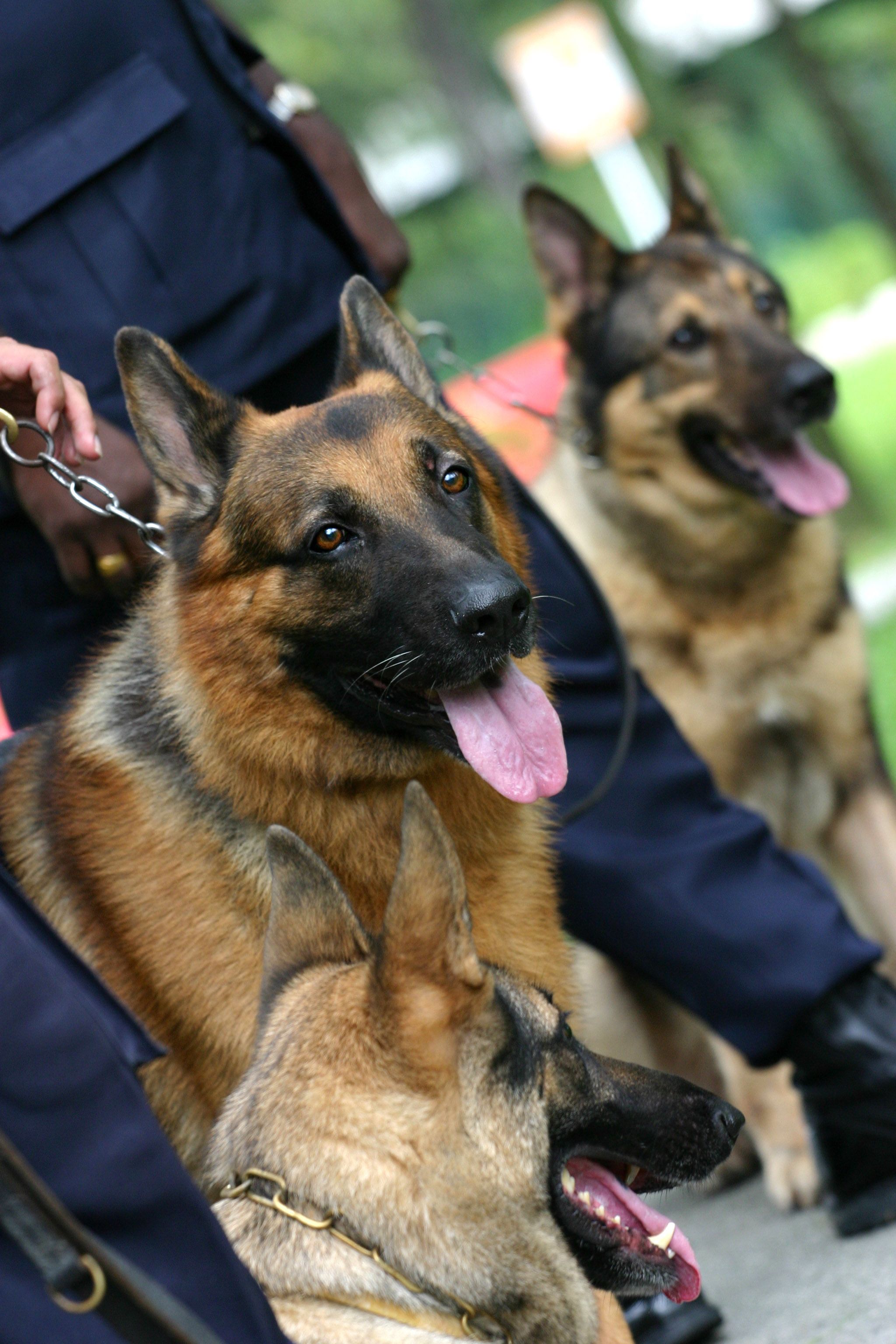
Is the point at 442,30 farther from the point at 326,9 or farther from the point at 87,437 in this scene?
the point at 87,437

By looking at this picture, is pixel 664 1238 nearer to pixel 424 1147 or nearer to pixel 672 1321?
pixel 424 1147

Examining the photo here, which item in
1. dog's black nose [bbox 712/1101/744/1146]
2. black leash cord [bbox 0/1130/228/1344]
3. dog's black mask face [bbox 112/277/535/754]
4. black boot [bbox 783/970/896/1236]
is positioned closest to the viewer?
black leash cord [bbox 0/1130/228/1344]

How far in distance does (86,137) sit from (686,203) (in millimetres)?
2810

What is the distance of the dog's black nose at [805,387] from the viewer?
186 inches

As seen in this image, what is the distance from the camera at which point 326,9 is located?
22203mm

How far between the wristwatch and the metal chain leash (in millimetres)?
1242

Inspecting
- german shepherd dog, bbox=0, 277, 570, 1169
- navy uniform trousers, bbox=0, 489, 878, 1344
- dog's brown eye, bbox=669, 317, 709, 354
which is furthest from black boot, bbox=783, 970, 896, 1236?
dog's brown eye, bbox=669, 317, 709, 354

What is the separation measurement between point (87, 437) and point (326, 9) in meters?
22.0

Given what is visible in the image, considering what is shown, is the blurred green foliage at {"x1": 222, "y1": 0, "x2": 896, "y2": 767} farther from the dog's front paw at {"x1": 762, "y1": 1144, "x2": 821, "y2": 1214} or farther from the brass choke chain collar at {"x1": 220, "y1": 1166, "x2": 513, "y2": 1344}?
the brass choke chain collar at {"x1": 220, "y1": 1166, "x2": 513, "y2": 1344}

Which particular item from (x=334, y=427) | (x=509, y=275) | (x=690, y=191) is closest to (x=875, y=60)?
(x=509, y=275)

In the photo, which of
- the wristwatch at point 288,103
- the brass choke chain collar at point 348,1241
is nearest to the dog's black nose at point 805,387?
the wristwatch at point 288,103

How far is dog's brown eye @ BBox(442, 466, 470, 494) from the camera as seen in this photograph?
9.31 feet

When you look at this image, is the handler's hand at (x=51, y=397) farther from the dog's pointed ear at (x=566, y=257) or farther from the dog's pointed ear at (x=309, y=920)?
the dog's pointed ear at (x=566, y=257)

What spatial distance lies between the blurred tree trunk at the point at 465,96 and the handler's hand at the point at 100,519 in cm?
1769
